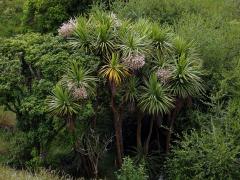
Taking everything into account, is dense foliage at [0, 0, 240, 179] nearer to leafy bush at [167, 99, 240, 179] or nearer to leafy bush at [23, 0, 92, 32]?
leafy bush at [167, 99, 240, 179]

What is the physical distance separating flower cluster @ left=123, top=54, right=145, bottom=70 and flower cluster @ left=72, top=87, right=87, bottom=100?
5.50ft

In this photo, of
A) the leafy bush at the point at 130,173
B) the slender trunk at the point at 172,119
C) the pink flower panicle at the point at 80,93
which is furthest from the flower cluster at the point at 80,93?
the slender trunk at the point at 172,119

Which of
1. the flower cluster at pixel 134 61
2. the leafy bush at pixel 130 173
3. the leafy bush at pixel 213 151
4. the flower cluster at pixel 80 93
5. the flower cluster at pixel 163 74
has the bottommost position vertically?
the leafy bush at pixel 130 173

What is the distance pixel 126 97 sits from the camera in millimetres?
15375

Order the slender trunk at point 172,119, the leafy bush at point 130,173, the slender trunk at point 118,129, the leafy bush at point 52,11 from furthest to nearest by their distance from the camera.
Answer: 1. the leafy bush at point 52,11
2. the slender trunk at point 172,119
3. the slender trunk at point 118,129
4. the leafy bush at point 130,173

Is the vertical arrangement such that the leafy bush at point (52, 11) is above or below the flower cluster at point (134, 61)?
→ above

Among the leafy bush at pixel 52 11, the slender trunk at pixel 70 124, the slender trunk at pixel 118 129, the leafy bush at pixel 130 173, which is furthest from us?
the leafy bush at pixel 52 11

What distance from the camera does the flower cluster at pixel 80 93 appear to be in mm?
14336

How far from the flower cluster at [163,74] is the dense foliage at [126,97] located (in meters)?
0.03

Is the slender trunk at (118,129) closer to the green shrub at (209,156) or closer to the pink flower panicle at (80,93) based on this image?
the pink flower panicle at (80,93)

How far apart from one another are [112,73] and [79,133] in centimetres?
288

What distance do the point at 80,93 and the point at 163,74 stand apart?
9.61ft

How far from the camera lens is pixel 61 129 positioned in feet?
53.4

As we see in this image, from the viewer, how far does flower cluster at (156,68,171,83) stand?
1523 cm
